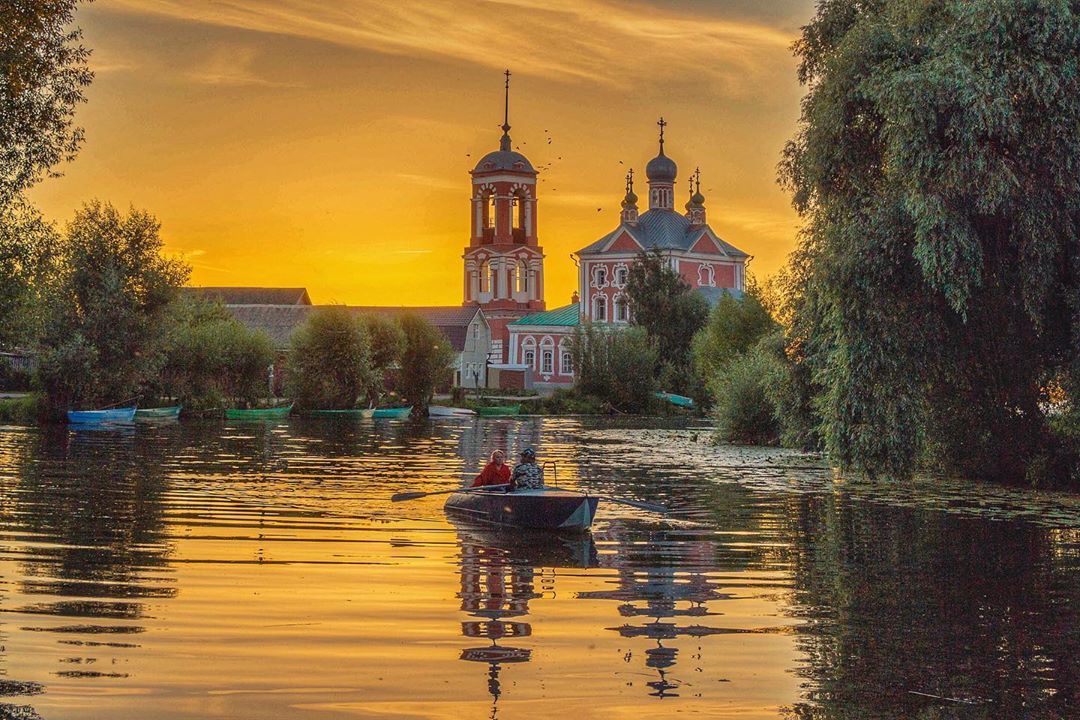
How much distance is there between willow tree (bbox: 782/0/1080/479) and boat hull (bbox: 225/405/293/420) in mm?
43939

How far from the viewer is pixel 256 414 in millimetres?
71250

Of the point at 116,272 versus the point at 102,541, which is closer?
the point at 102,541

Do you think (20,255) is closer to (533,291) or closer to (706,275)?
(706,275)

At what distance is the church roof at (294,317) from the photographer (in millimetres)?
114062

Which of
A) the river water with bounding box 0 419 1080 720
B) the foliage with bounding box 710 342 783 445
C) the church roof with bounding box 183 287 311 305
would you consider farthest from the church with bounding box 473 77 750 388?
the river water with bounding box 0 419 1080 720

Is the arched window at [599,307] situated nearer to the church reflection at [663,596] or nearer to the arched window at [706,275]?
the arched window at [706,275]

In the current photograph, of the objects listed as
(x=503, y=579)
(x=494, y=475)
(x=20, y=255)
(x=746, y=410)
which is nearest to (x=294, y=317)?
(x=746, y=410)

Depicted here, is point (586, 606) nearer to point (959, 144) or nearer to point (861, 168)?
point (959, 144)

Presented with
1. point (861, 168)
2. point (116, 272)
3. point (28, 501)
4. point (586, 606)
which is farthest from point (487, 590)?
point (116, 272)

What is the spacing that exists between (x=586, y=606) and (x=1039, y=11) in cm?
1624

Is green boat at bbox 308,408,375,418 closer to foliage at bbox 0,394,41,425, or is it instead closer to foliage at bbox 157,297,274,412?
foliage at bbox 157,297,274,412

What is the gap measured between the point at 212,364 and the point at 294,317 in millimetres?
44584

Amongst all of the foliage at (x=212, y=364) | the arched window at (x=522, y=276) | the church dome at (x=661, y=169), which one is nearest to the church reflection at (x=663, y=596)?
the foliage at (x=212, y=364)

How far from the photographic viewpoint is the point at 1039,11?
25.8 m
